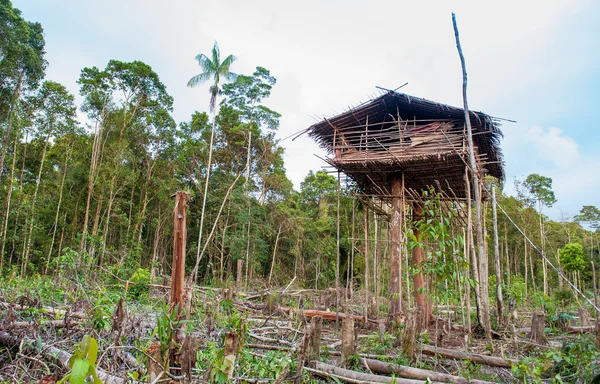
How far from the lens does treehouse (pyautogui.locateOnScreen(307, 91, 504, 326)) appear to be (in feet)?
Answer: 30.9

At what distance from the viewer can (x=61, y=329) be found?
15.2ft

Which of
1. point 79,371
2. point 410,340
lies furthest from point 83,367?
point 410,340

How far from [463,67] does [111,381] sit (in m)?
7.32

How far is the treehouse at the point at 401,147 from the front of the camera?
941 centimetres

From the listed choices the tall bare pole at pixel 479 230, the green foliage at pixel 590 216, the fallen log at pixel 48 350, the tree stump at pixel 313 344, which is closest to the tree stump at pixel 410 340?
the tree stump at pixel 313 344

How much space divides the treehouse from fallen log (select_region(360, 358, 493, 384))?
4.30 m

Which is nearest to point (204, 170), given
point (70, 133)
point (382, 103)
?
point (70, 133)

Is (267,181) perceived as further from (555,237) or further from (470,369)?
(555,237)

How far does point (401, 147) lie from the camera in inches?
388

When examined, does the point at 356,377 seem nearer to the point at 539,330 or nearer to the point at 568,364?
the point at 568,364

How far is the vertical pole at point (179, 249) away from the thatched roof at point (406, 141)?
710 centimetres

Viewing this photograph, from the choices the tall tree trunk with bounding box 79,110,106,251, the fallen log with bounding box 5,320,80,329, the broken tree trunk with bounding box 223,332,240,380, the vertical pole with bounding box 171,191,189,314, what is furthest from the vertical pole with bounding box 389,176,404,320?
the tall tree trunk with bounding box 79,110,106,251

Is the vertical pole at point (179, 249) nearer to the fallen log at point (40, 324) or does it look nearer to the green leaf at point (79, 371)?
the green leaf at point (79, 371)

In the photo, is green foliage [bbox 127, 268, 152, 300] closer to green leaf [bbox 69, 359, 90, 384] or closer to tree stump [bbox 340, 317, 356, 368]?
tree stump [bbox 340, 317, 356, 368]
